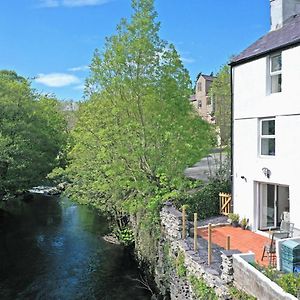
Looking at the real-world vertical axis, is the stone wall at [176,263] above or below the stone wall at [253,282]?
below

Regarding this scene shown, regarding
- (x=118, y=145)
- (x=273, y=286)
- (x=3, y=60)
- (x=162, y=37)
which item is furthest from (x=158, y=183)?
(x=3, y=60)

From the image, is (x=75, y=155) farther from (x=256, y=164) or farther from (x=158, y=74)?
(x=256, y=164)

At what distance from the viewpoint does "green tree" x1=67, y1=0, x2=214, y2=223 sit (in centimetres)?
1680

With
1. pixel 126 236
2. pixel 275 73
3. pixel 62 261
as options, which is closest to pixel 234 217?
pixel 275 73

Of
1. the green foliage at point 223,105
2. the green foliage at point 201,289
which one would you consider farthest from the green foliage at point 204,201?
the green foliage at point 223,105

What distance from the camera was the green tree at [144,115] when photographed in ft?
55.1

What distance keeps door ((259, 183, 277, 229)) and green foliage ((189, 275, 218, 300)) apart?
5.28 m

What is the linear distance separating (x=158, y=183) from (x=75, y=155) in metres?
7.32

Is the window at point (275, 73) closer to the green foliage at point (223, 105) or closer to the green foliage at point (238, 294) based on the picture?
the green foliage at point (238, 294)

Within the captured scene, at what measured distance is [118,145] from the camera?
1727 centimetres

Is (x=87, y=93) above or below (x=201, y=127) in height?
above

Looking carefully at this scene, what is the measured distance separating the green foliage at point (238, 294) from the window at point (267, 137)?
716cm

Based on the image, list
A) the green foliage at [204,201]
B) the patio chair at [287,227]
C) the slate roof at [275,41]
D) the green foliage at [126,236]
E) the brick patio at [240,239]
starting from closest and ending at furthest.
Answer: the brick patio at [240,239]
the patio chair at [287,227]
the slate roof at [275,41]
the green foliage at [204,201]
the green foliage at [126,236]

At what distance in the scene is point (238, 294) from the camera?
941cm
